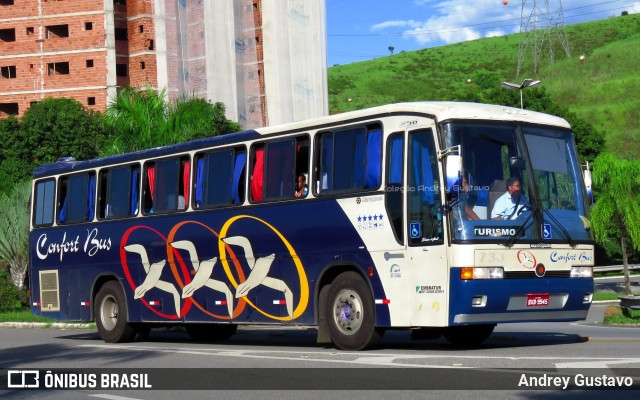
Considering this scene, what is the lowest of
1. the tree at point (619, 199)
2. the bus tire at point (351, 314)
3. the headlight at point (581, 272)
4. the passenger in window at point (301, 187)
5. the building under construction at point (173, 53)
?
the bus tire at point (351, 314)

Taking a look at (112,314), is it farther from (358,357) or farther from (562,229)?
(562,229)

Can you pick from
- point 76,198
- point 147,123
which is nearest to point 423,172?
point 76,198

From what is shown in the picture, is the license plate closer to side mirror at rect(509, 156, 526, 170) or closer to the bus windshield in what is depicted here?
the bus windshield

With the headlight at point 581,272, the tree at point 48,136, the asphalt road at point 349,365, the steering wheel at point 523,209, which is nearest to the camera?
the asphalt road at point 349,365

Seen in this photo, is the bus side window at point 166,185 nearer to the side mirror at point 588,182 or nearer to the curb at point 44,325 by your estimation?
the side mirror at point 588,182

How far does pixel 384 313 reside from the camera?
1579cm

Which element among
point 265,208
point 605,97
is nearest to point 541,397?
point 265,208

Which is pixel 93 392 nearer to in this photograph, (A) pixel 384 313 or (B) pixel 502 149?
(A) pixel 384 313

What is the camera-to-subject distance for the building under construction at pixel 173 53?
89.9 meters

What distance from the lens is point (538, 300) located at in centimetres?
1545

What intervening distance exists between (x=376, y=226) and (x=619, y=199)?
43.9 metres

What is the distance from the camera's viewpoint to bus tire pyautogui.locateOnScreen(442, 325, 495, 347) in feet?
57.5

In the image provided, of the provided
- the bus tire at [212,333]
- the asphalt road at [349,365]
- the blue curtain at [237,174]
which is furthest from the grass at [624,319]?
the blue curtain at [237,174]

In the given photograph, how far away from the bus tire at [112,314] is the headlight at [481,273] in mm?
9056
